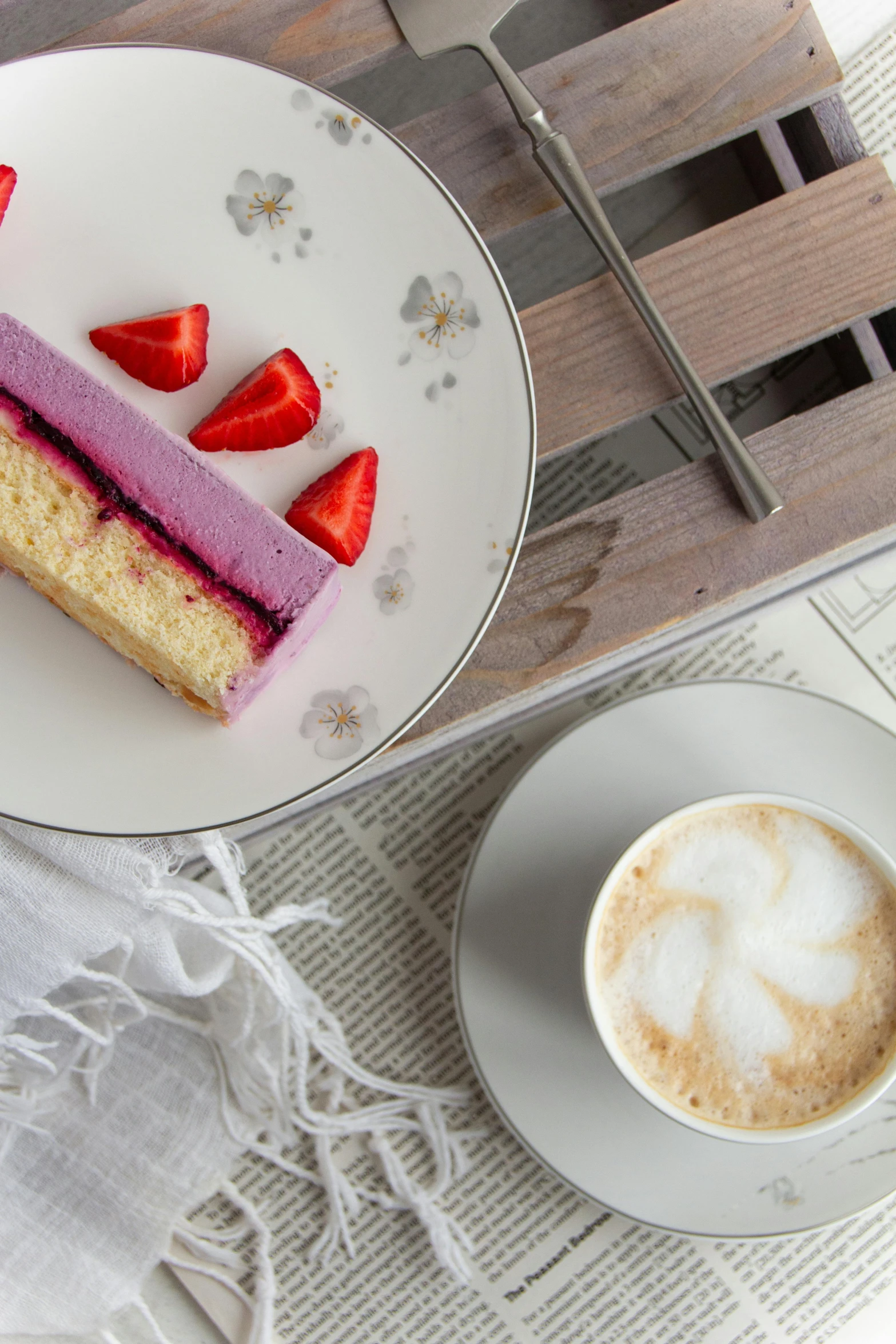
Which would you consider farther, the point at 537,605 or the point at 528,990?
the point at 528,990

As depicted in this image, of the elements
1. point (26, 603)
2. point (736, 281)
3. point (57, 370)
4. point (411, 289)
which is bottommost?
point (26, 603)

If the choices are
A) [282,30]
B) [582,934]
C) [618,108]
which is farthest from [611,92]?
[582,934]

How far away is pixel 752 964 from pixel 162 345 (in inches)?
28.1

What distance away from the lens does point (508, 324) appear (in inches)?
30.0

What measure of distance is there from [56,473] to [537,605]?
0.40 meters

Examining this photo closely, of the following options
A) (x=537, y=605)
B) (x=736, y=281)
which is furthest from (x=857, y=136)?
(x=537, y=605)

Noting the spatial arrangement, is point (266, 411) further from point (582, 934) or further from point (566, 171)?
point (582, 934)

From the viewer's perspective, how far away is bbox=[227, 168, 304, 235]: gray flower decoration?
2.57ft

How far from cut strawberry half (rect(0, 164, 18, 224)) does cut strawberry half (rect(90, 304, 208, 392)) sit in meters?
0.11

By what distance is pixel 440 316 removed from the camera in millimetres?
776

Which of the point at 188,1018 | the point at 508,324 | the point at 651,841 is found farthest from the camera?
the point at 188,1018

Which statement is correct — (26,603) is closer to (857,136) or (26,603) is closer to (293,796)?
(293,796)

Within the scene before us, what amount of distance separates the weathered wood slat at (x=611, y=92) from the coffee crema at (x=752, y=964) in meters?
0.55

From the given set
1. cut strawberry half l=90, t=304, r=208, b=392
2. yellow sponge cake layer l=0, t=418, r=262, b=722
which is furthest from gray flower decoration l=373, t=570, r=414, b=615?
cut strawberry half l=90, t=304, r=208, b=392
